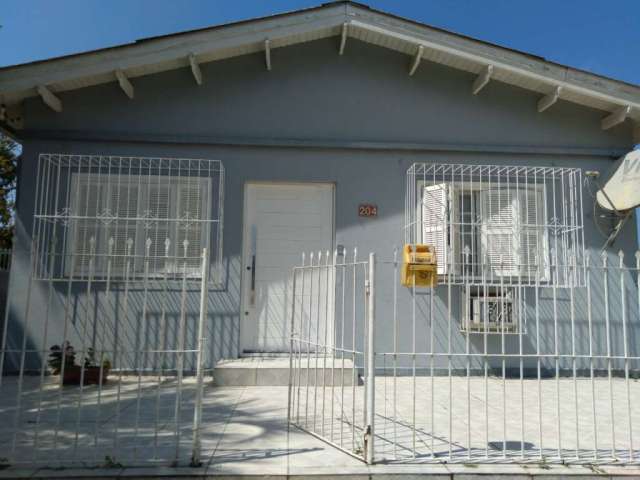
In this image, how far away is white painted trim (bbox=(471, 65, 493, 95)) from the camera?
6.48 m

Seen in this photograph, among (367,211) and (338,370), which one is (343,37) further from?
(338,370)

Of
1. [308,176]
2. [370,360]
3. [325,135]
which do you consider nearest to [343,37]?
[325,135]

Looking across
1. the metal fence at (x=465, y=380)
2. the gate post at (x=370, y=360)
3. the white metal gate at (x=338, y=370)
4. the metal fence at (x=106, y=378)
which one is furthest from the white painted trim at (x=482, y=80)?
the metal fence at (x=106, y=378)

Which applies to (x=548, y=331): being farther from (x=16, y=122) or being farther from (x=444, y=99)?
(x=16, y=122)

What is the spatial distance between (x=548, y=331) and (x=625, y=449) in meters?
3.03

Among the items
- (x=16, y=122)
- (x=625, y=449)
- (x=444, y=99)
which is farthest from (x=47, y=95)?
(x=625, y=449)

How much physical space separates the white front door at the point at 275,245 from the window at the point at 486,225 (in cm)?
143

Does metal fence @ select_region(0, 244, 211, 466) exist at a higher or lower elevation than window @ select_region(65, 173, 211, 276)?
lower

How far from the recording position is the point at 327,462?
3.27 meters

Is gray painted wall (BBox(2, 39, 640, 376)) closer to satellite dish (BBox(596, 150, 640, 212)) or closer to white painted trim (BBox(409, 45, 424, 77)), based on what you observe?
white painted trim (BBox(409, 45, 424, 77))

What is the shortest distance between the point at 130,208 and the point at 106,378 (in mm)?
2190

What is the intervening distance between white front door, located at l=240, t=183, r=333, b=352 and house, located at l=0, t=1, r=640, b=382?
3 centimetres

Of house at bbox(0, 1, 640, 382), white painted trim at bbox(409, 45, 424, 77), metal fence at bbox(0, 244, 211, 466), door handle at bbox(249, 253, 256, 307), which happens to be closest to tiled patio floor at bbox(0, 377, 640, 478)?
metal fence at bbox(0, 244, 211, 466)

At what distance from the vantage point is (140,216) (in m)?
6.42
